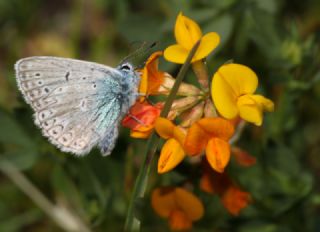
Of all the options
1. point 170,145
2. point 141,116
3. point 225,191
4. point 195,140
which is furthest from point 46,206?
point 195,140

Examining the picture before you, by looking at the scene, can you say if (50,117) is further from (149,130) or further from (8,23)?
(8,23)

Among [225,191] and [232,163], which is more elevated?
[225,191]

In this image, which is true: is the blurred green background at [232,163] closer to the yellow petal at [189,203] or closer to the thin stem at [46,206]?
the thin stem at [46,206]

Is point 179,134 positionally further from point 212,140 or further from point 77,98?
point 77,98

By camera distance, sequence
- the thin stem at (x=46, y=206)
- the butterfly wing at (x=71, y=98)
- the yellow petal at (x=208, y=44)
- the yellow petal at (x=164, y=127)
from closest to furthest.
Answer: the yellow petal at (x=164, y=127), the yellow petal at (x=208, y=44), the butterfly wing at (x=71, y=98), the thin stem at (x=46, y=206)

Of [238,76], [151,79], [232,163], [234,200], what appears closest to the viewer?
[238,76]

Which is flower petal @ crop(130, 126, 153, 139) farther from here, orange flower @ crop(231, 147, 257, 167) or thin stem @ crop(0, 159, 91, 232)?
thin stem @ crop(0, 159, 91, 232)

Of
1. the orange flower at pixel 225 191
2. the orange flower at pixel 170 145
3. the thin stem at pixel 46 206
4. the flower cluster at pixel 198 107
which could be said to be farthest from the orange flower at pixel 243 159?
the thin stem at pixel 46 206
